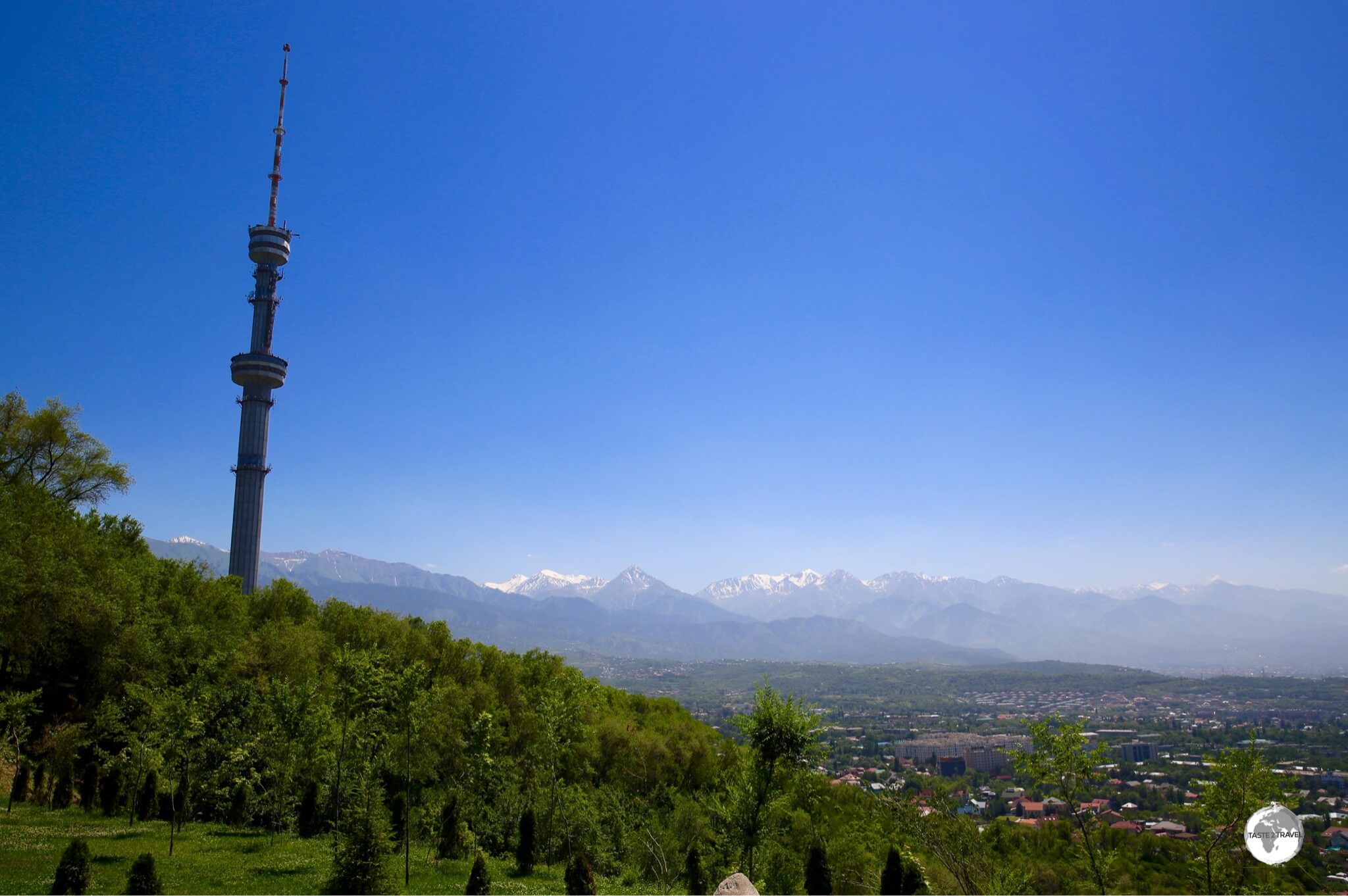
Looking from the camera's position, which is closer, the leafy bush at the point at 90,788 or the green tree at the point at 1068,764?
the green tree at the point at 1068,764

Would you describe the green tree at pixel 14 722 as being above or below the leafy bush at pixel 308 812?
above

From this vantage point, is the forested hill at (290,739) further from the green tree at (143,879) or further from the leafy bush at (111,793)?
the green tree at (143,879)

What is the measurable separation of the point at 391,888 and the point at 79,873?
5889 mm

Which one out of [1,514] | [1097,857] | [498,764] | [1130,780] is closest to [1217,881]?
[1097,857]

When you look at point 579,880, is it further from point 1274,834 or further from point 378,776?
point 1274,834

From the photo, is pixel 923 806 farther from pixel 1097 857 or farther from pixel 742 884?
pixel 742 884

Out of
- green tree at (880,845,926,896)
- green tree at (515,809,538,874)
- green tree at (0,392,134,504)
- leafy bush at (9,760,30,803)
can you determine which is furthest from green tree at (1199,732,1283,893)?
green tree at (0,392,134,504)

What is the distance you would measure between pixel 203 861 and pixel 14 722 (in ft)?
38.2

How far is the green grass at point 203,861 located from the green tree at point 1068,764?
47.3ft

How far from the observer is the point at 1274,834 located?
12977 millimetres

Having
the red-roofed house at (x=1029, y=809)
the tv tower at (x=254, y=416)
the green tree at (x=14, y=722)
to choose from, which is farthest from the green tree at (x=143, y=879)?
the tv tower at (x=254, y=416)

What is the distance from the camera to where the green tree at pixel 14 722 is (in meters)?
22.8

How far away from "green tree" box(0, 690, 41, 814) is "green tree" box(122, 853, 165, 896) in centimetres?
1269

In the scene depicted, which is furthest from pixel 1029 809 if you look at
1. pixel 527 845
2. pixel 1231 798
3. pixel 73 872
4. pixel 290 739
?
pixel 73 872
